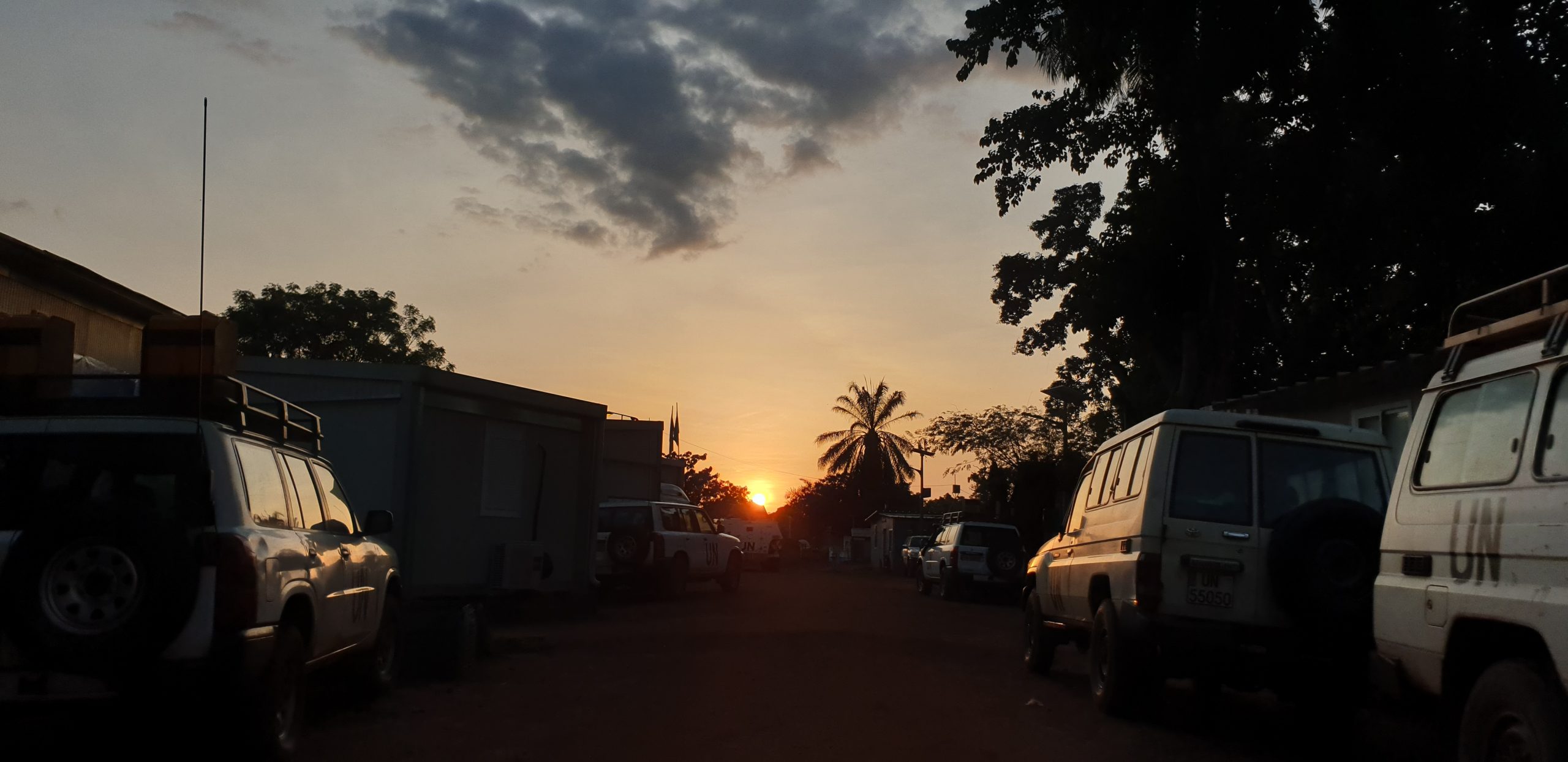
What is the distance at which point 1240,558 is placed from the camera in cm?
794

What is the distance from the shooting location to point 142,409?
6301mm

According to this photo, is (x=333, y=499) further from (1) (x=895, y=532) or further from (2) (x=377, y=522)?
(1) (x=895, y=532)

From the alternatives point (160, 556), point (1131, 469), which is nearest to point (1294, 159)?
point (1131, 469)

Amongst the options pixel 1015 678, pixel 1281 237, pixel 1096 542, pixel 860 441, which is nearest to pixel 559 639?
pixel 1015 678

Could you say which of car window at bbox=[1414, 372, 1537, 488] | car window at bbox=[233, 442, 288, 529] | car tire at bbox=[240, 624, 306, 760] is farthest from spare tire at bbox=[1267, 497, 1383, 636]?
car window at bbox=[233, 442, 288, 529]

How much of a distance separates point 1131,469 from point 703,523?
16.2m

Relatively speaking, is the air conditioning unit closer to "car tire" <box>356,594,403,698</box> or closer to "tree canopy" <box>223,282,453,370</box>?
"car tire" <box>356,594,403,698</box>

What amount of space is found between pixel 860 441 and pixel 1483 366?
60.9m

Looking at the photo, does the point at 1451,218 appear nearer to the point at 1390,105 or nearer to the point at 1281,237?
the point at 1390,105

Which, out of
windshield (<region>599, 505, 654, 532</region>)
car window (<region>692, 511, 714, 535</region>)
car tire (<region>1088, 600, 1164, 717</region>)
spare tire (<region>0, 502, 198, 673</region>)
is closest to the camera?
spare tire (<region>0, 502, 198, 673</region>)

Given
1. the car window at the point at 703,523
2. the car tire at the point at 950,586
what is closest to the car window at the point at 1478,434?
the car window at the point at 703,523

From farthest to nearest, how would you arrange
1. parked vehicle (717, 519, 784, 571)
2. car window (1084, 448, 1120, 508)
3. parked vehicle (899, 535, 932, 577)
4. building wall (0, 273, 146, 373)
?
1. parked vehicle (717, 519, 784, 571)
2. parked vehicle (899, 535, 932, 577)
3. building wall (0, 273, 146, 373)
4. car window (1084, 448, 1120, 508)

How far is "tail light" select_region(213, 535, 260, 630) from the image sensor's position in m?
5.68

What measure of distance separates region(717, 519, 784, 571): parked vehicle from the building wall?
80.7 ft
